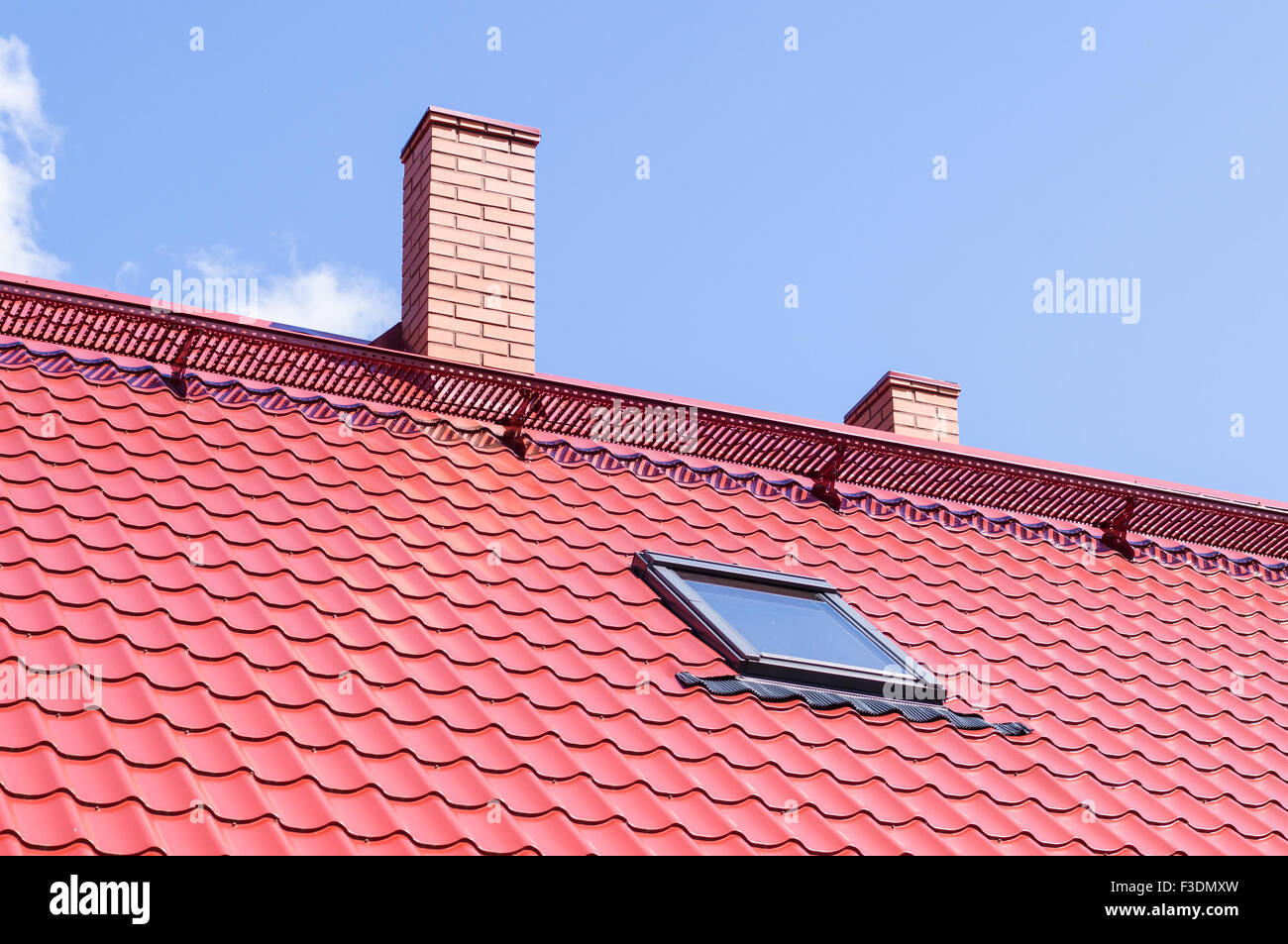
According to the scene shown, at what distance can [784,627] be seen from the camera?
6.93 m

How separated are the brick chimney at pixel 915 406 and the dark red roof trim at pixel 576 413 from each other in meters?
2.62

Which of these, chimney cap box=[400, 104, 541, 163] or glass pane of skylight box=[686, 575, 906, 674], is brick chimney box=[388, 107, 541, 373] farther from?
glass pane of skylight box=[686, 575, 906, 674]

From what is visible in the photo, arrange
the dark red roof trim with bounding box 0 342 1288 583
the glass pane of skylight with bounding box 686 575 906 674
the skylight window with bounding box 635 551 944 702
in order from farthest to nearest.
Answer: the dark red roof trim with bounding box 0 342 1288 583
the glass pane of skylight with bounding box 686 575 906 674
the skylight window with bounding box 635 551 944 702

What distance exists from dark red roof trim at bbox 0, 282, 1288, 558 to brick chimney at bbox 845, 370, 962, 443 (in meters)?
2.62

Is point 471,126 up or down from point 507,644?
up

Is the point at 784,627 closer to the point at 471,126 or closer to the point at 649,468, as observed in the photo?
the point at 649,468

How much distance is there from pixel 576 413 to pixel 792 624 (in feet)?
6.01

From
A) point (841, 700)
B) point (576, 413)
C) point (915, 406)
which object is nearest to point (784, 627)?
point (841, 700)

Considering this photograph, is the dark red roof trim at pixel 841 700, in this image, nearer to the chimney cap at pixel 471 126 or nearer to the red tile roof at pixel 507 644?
the red tile roof at pixel 507 644

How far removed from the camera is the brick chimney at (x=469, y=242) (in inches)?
350

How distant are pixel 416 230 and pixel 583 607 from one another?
11.5 feet

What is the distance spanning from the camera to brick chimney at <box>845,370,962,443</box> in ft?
38.4

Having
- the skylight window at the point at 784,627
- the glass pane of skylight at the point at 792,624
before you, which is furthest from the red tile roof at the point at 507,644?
the glass pane of skylight at the point at 792,624

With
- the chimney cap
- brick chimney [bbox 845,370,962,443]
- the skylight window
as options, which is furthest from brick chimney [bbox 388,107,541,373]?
brick chimney [bbox 845,370,962,443]
